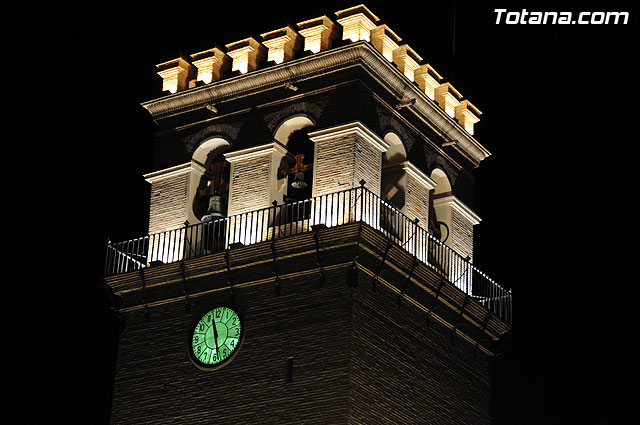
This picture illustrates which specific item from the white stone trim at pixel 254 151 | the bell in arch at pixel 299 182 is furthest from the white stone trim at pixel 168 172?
the bell in arch at pixel 299 182

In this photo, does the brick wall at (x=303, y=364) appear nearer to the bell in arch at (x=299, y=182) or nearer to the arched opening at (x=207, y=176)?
the bell in arch at (x=299, y=182)

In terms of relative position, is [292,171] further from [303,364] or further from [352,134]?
[303,364]

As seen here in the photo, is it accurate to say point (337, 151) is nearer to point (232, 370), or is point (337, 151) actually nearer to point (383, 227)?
point (383, 227)

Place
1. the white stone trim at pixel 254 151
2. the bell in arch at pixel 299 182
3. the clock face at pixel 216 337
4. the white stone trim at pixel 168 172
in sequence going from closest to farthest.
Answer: the clock face at pixel 216 337, the bell in arch at pixel 299 182, the white stone trim at pixel 254 151, the white stone trim at pixel 168 172

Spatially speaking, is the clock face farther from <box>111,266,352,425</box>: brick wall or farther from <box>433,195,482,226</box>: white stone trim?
<box>433,195,482,226</box>: white stone trim

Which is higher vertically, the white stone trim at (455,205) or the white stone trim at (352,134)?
the white stone trim at (455,205)

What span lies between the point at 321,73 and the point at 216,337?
23.7 feet

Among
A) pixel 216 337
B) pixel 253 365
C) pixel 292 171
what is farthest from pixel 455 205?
pixel 253 365

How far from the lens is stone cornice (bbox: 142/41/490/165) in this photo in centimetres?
4503

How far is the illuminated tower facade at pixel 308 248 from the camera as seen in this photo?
42.4m

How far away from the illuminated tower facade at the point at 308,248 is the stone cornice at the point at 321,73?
5 centimetres

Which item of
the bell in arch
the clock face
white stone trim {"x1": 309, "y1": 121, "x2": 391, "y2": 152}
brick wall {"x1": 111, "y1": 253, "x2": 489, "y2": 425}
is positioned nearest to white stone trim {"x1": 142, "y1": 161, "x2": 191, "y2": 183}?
the bell in arch

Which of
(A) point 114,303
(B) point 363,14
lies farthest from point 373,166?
(A) point 114,303

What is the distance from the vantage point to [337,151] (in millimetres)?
44250
